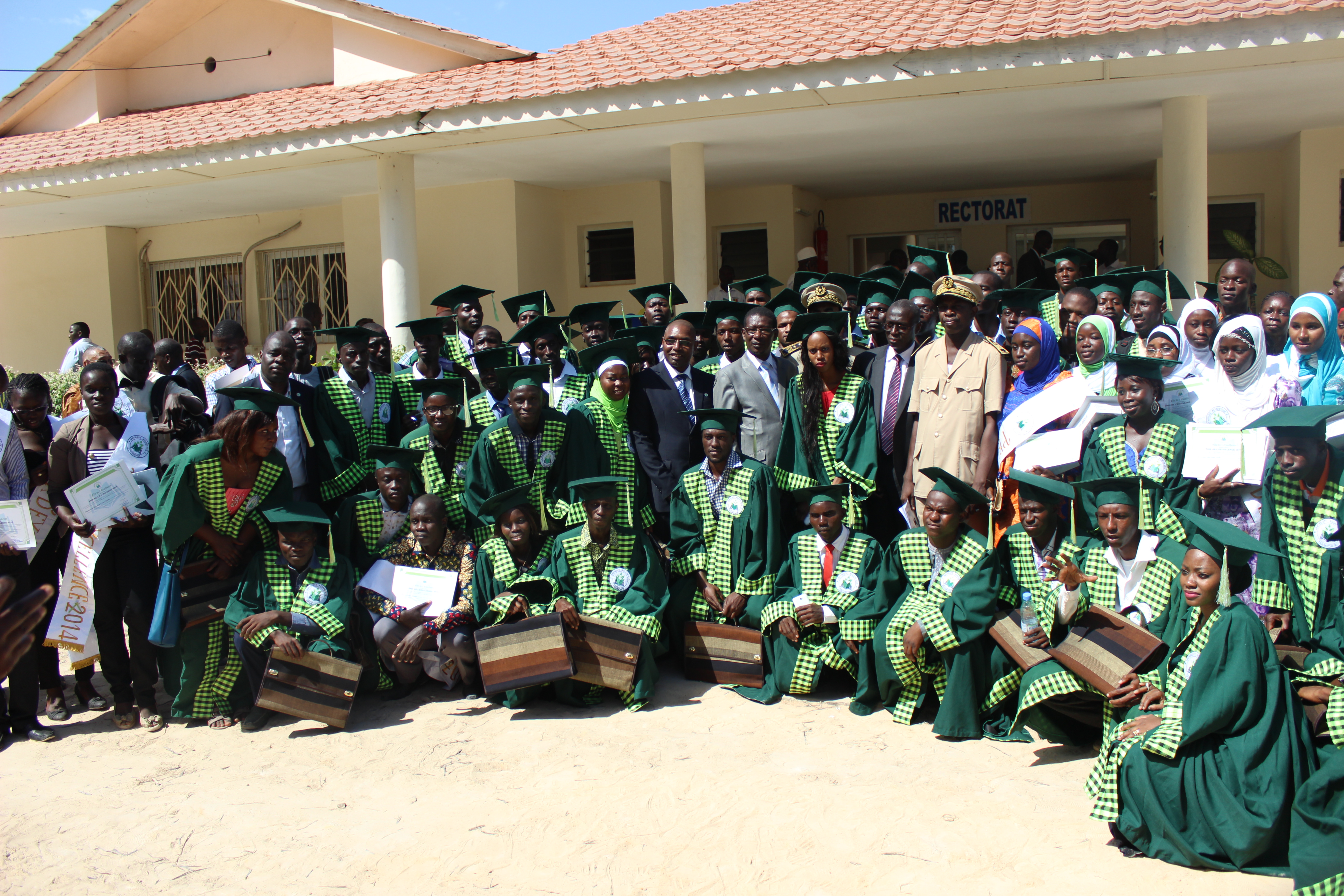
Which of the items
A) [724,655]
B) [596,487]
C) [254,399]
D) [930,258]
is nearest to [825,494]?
[724,655]

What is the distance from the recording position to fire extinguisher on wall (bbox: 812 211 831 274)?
43.0 ft

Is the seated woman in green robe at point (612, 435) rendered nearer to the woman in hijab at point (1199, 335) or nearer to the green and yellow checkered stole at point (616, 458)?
the green and yellow checkered stole at point (616, 458)

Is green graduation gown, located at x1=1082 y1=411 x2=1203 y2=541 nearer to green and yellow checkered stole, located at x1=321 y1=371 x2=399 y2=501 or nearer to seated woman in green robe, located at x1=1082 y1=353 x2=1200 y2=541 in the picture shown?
seated woman in green robe, located at x1=1082 y1=353 x2=1200 y2=541

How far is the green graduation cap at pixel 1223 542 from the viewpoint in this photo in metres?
3.41

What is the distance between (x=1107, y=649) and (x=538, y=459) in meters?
3.10

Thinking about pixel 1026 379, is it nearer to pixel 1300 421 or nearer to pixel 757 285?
pixel 1300 421

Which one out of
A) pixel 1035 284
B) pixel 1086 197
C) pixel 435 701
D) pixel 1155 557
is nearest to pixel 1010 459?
pixel 1155 557

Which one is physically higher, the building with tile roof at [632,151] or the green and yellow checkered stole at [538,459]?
the building with tile roof at [632,151]

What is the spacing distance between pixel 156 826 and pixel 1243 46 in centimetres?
754

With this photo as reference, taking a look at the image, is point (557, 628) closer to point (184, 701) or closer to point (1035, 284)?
point (184, 701)

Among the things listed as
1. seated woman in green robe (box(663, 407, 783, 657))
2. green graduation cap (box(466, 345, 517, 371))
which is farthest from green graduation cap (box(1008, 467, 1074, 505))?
green graduation cap (box(466, 345, 517, 371))

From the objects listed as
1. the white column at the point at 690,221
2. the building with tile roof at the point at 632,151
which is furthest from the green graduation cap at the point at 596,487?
the white column at the point at 690,221

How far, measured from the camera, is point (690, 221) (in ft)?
32.2

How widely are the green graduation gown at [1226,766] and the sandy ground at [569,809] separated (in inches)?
4.0
